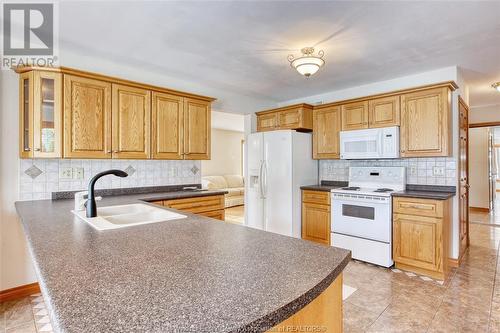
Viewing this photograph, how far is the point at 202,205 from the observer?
314 cm

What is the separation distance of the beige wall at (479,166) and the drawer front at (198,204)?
6395 millimetres

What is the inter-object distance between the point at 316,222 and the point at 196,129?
2080 mm

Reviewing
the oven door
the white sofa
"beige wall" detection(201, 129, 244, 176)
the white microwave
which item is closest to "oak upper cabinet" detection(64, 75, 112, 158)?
the oven door

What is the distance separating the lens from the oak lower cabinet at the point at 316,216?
370 centimetres

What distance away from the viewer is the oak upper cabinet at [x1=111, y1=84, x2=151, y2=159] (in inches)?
109

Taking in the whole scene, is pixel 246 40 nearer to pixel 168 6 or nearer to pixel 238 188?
pixel 168 6

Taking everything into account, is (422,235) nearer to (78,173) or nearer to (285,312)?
(285,312)

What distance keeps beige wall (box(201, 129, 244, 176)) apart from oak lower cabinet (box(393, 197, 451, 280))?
5739 mm

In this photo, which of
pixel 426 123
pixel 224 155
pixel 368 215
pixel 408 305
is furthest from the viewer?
pixel 224 155

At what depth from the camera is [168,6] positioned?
1.99 meters

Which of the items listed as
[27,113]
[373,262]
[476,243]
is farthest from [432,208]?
[27,113]

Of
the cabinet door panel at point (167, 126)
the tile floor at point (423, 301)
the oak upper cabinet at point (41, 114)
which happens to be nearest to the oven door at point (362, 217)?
the tile floor at point (423, 301)

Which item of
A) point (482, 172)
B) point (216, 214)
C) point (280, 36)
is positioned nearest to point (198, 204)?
point (216, 214)

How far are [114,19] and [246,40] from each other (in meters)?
1.11
